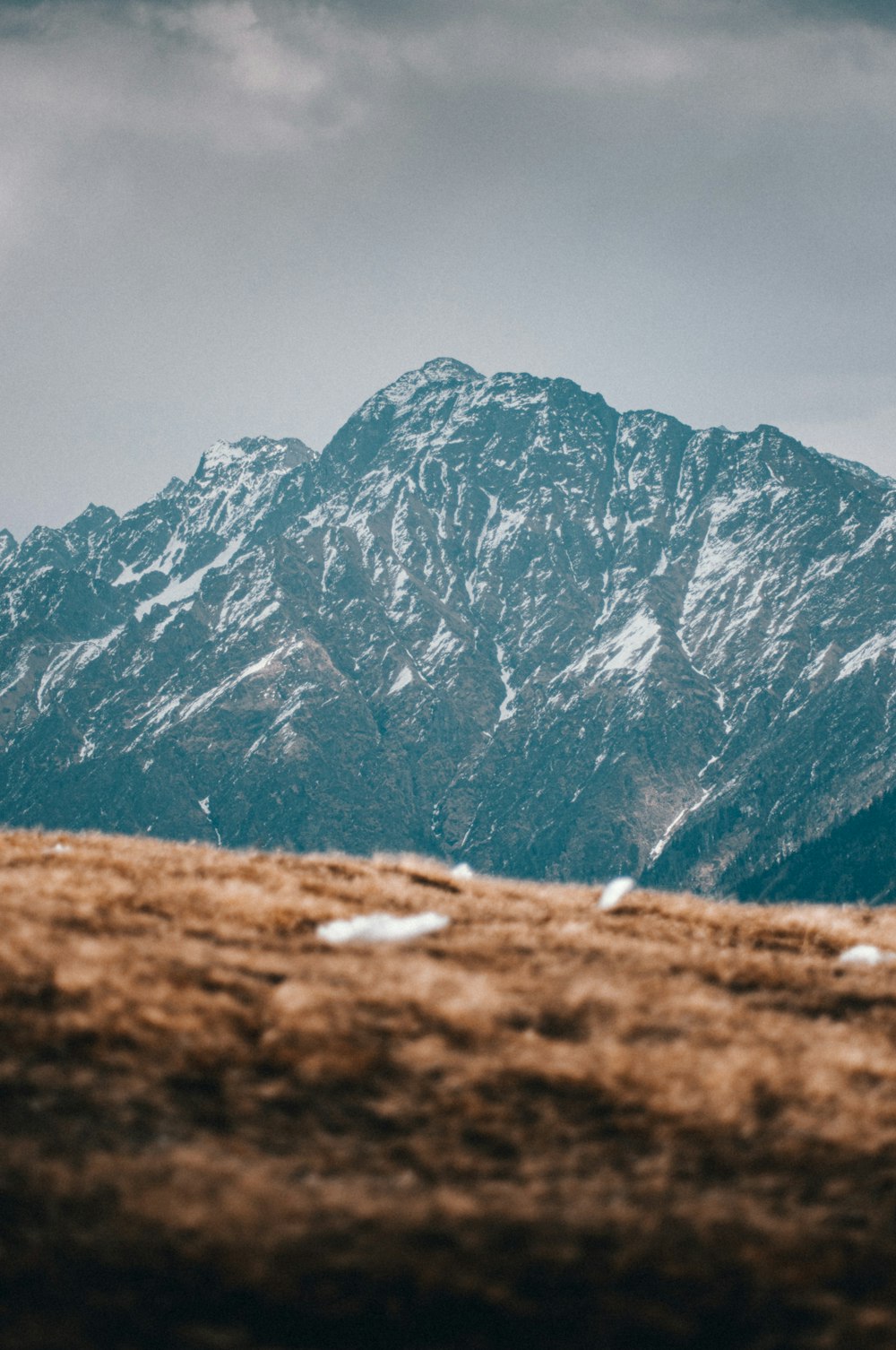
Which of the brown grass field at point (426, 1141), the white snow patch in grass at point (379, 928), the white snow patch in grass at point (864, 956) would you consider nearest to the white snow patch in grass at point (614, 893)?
the white snow patch in grass at point (864, 956)

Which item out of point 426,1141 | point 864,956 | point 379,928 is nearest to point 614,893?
point 864,956

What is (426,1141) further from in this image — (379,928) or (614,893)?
(614,893)

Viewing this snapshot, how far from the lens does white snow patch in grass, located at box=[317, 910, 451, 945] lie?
42.4 ft

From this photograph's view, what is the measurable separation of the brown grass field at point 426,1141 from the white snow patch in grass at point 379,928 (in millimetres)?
423

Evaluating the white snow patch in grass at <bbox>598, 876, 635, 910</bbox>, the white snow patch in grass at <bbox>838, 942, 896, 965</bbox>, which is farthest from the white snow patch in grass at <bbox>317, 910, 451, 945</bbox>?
the white snow patch in grass at <bbox>838, 942, 896, 965</bbox>

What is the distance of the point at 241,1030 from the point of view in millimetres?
9578

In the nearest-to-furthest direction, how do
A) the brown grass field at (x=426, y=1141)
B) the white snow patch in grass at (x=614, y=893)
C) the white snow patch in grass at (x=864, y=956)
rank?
the brown grass field at (x=426, y=1141) → the white snow patch in grass at (x=864, y=956) → the white snow patch in grass at (x=614, y=893)

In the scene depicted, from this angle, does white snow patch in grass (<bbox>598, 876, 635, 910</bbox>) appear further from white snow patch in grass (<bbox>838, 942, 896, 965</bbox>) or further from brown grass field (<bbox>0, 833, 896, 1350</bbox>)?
brown grass field (<bbox>0, 833, 896, 1350</bbox>)

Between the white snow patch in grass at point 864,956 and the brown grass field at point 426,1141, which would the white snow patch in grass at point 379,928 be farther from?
the white snow patch in grass at point 864,956

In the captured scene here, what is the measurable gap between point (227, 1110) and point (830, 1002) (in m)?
7.78

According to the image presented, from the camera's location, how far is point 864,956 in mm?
15227

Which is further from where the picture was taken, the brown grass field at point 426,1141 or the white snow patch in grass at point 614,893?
the white snow patch in grass at point 614,893

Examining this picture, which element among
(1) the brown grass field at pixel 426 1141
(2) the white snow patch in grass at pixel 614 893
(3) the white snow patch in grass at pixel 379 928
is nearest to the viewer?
(1) the brown grass field at pixel 426 1141

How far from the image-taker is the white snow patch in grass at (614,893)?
701 inches
